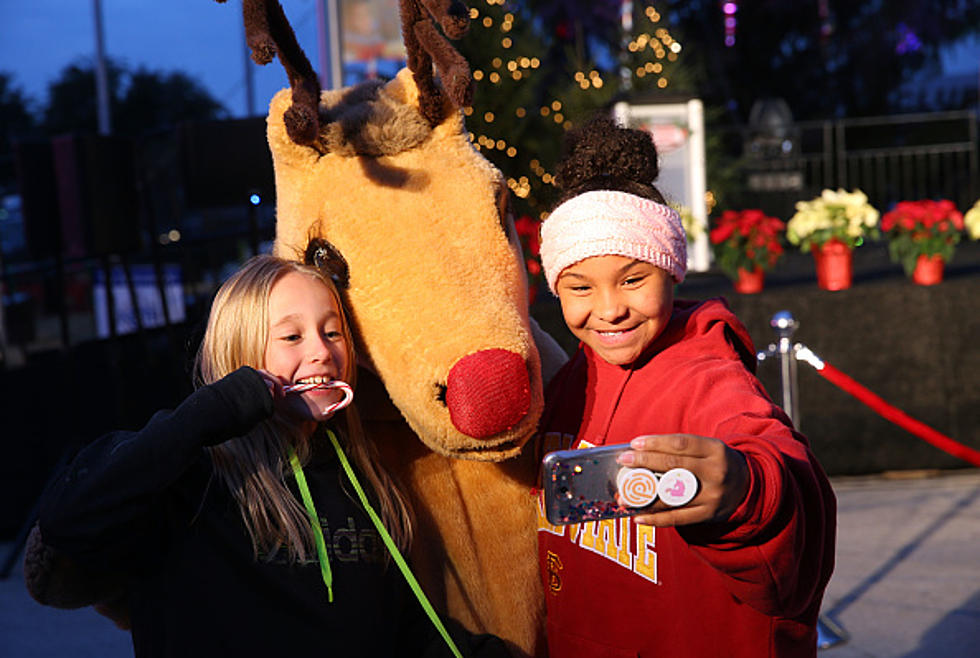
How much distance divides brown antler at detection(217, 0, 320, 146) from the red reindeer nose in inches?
20.4

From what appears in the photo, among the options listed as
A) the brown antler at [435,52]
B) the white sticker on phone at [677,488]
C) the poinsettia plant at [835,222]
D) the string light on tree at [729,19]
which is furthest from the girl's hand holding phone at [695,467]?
the string light on tree at [729,19]

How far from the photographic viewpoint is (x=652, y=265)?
5.98ft

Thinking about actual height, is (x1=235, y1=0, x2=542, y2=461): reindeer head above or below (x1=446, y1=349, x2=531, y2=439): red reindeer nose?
above

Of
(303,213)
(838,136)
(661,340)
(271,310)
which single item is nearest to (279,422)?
(271,310)

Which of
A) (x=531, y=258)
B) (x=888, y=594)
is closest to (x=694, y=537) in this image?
(x=888, y=594)

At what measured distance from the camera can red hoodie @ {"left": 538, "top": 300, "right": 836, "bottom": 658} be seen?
1.35 metres

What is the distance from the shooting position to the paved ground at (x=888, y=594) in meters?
4.12

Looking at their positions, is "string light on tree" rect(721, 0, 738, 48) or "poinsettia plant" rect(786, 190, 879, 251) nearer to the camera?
"poinsettia plant" rect(786, 190, 879, 251)

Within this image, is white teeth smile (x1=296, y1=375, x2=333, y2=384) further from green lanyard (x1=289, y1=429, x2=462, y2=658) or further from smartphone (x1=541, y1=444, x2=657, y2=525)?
smartphone (x1=541, y1=444, x2=657, y2=525)

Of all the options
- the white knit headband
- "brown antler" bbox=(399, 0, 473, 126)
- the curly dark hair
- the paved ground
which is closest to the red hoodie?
the white knit headband

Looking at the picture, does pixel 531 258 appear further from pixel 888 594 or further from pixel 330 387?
pixel 330 387

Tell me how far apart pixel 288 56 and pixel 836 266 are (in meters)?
5.12

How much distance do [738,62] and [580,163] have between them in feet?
60.3

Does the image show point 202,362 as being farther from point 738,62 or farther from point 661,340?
point 738,62
